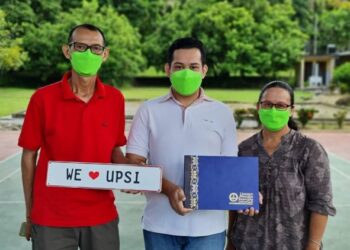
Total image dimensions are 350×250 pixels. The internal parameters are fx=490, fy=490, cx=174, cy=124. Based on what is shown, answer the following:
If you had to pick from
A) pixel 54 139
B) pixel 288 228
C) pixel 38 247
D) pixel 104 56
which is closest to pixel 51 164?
pixel 54 139

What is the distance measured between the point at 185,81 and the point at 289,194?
0.72 meters

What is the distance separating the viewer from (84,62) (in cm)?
236

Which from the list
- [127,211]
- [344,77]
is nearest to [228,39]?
[344,77]

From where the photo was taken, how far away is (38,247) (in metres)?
2.35

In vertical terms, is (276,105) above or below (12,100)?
above

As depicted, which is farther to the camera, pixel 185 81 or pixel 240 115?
pixel 240 115

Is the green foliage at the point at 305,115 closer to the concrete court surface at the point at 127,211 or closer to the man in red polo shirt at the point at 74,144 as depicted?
the concrete court surface at the point at 127,211

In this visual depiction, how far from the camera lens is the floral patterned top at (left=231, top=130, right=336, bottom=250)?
2.28 m

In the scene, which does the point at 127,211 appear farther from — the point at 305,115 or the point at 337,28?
the point at 337,28

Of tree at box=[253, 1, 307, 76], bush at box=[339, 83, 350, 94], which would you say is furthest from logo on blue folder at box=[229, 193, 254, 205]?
tree at box=[253, 1, 307, 76]

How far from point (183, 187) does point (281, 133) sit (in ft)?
1.88

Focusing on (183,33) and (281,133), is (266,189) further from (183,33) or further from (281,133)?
(183,33)

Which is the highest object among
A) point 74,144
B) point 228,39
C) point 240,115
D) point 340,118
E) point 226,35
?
point 226,35

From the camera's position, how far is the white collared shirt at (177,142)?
2260mm
